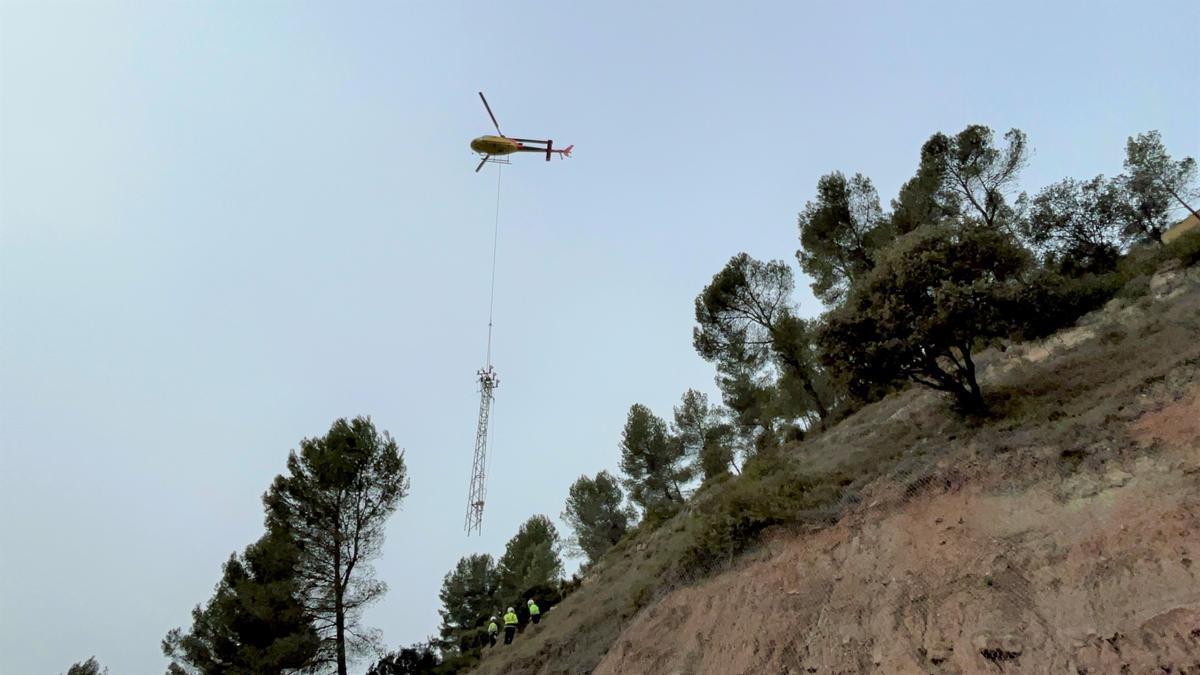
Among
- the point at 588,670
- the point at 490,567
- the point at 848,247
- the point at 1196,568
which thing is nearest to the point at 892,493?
the point at 1196,568

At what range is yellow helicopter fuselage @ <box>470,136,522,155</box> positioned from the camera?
19.5 metres

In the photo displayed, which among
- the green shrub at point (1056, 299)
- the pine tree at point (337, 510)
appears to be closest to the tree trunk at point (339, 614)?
the pine tree at point (337, 510)

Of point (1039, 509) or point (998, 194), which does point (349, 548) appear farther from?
point (998, 194)

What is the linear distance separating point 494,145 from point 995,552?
1720cm

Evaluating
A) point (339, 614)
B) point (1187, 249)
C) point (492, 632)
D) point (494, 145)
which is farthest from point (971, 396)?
point (339, 614)

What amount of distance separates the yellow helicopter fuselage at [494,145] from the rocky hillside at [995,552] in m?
12.9

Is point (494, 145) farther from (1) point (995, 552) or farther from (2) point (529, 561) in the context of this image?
(2) point (529, 561)

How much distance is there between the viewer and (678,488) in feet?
115

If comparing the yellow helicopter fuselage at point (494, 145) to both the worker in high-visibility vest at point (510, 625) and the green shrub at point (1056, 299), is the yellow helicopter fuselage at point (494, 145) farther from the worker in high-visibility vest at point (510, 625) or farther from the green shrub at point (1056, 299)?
the worker in high-visibility vest at point (510, 625)

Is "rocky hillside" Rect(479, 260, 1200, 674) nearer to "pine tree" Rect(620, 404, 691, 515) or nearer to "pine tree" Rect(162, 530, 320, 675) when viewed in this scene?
"pine tree" Rect(162, 530, 320, 675)

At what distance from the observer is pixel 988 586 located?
8367 mm

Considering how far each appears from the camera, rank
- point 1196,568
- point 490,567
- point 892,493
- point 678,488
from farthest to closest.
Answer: point 490,567, point 678,488, point 892,493, point 1196,568

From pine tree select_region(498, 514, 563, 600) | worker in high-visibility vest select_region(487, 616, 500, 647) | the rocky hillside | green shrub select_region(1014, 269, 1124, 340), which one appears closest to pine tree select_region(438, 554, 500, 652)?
pine tree select_region(498, 514, 563, 600)

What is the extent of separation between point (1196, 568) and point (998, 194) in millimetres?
24331
